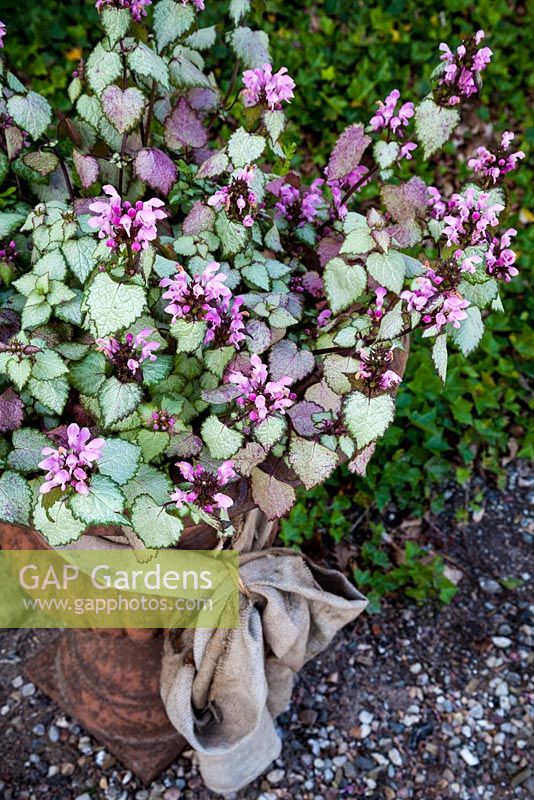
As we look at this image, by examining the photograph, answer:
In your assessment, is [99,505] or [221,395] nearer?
[99,505]

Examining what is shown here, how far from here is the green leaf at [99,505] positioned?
102 cm

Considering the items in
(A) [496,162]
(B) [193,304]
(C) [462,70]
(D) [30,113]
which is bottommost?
(B) [193,304]

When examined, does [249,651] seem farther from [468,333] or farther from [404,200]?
[404,200]

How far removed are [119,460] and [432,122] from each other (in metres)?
0.68

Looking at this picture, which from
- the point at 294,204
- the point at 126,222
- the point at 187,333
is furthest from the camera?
the point at 294,204

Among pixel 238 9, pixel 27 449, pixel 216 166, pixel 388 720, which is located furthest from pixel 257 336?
pixel 388 720

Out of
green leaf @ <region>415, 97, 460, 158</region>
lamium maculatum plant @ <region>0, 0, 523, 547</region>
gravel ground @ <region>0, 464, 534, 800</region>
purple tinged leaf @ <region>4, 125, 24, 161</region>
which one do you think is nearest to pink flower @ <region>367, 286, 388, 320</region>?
lamium maculatum plant @ <region>0, 0, 523, 547</region>

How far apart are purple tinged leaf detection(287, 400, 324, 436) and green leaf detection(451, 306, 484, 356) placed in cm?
23

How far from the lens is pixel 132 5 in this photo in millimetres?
1226

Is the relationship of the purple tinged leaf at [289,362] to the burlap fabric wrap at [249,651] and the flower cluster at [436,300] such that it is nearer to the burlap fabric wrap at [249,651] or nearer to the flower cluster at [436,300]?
the flower cluster at [436,300]

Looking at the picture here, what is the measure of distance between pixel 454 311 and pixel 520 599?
1372 mm

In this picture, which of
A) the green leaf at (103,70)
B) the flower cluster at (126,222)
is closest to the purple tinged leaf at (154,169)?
the green leaf at (103,70)

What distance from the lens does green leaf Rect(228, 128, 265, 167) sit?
46.5 inches

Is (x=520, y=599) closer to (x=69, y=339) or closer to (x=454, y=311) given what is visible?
(x=454, y=311)
